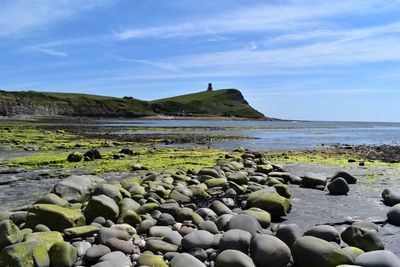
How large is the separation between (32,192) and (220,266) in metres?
8.78

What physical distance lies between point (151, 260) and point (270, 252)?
6.57 ft

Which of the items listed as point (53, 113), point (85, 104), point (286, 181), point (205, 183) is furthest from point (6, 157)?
point (85, 104)

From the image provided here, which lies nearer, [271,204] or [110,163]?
[271,204]

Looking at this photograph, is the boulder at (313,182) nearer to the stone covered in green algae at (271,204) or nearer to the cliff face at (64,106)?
the stone covered in green algae at (271,204)

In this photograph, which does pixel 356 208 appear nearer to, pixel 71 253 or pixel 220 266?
pixel 220 266

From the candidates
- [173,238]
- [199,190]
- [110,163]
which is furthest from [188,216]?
[110,163]

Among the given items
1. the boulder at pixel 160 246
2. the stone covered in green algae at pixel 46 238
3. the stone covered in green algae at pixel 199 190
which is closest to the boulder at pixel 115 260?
the boulder at pixel 160 246

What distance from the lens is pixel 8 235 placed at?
22.3 feet

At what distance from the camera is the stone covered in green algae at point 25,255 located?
609 cm

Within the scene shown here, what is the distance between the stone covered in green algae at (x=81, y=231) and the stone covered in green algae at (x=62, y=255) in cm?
89

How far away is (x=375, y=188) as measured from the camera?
1433cm

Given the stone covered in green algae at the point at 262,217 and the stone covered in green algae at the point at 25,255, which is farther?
the stone covered in green algae at the point at 262,217

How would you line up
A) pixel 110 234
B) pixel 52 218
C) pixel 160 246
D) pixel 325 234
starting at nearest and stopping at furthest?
pixel 160 246, pixel 110 234, pixel 325 234, pixel 52 218

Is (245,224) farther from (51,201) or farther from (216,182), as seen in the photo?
(216,182)
